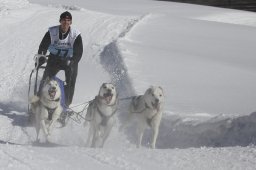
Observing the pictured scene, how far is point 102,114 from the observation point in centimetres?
727

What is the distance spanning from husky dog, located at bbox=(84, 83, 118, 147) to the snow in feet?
0.97

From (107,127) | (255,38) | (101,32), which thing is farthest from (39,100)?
(255,38)

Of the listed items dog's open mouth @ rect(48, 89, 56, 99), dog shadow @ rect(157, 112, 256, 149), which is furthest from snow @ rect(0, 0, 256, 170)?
dog's open mouth @ rect(48, 89, 56, 99)

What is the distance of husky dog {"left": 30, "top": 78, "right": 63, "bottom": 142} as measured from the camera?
7.37 m

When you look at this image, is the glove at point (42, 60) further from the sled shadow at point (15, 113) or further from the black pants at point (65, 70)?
the sled shadow at point (15, 113)

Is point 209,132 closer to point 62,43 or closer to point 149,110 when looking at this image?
point 149,110

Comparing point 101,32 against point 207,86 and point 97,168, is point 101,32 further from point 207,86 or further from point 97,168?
point 97,168

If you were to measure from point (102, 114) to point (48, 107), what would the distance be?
720 millimetres

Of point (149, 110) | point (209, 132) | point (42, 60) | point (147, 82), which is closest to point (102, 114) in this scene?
point (149, 110)

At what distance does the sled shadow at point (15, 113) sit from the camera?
8219mm

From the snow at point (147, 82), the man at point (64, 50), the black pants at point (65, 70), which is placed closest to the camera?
the snow at point (147, 82)

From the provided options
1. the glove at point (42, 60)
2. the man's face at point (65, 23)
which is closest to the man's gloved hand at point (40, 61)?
the glove at point (42, 60)

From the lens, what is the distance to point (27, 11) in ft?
58.5

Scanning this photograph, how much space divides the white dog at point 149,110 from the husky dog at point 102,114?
0.99 feet
